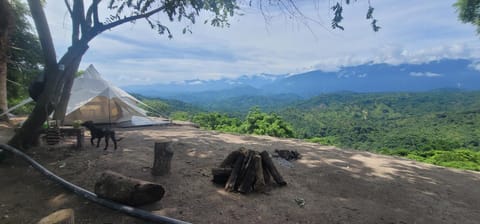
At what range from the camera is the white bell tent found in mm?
12953

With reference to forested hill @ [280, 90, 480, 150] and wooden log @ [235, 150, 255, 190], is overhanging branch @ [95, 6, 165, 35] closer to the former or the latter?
wooden log @ [235, 150, 255, 190]

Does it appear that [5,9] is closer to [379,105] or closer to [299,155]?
[299,155]

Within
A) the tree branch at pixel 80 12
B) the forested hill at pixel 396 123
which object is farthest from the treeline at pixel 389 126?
the tree branch at pixel 80 12

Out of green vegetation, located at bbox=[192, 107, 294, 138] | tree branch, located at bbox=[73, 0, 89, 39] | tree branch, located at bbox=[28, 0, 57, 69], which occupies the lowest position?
green vegetation, located at bbox=[192, 107, 294, 138]

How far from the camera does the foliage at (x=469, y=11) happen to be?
1022 centimetres

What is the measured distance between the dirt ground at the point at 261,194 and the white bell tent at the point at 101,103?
22.0ft

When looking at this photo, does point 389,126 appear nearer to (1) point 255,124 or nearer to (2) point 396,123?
(2) point 396,123

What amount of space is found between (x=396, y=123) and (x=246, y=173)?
77481 mm

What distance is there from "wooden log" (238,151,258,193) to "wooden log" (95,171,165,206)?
1303mm

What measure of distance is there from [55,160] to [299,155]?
5.72 meters

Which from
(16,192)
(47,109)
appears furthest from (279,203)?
(47,109)

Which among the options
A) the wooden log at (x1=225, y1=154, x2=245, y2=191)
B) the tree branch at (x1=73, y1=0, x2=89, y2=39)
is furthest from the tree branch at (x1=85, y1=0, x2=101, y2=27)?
the wooden log at (x1=225, y1=154, x2=245, y2=191)

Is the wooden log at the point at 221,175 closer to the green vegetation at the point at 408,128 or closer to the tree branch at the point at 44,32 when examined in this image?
the tree branch at the point at 44,32

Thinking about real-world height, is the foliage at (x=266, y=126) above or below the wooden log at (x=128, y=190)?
below
